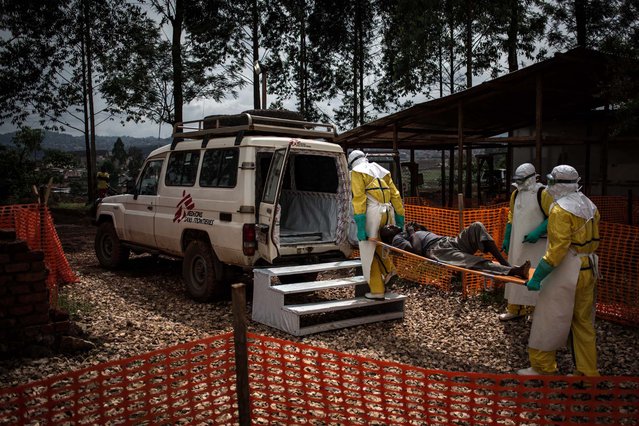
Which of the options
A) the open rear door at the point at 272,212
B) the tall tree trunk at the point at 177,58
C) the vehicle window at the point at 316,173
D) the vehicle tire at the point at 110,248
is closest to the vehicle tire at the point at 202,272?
the open rear door at the point at 272,212

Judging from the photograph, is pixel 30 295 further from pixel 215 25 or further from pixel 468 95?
pixel 215 25

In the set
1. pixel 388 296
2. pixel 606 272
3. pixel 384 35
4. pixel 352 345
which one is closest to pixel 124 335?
pixel 352 345

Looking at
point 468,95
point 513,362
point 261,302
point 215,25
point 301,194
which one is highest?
point 215,25

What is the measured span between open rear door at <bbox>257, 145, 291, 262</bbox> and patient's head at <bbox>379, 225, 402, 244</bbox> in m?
1.23

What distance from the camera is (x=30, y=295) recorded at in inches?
185

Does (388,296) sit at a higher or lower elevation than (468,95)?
lower

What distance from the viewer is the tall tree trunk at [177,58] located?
19.1m

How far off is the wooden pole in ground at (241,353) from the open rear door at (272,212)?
10.1 feet

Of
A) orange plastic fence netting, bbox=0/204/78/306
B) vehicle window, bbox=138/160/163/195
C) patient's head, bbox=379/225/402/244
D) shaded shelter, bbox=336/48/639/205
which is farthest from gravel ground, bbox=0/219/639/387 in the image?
shaded shelter, bbox=336/48/639/205

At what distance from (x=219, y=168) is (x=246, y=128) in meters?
0.67

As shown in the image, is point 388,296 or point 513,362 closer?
point 513,362

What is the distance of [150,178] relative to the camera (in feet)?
26.6

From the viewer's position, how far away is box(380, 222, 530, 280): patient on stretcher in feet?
15.8

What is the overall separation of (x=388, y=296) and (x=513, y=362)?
167cm
